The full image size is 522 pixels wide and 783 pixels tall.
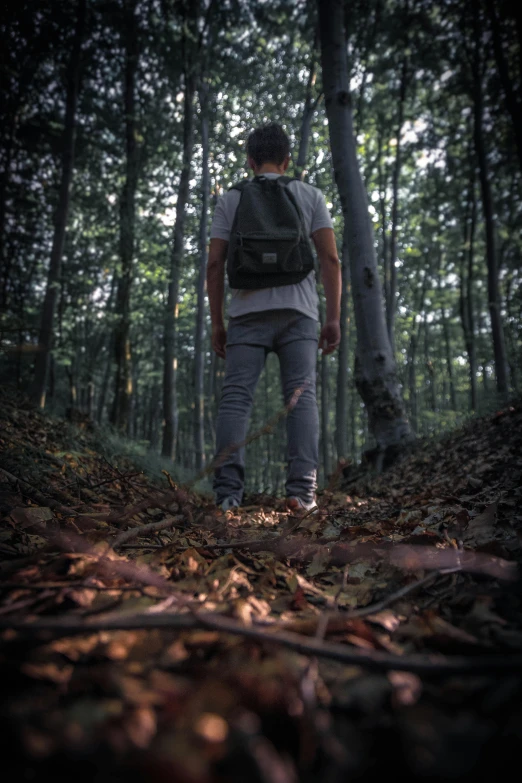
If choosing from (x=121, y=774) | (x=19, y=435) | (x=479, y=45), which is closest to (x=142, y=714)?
(x=121, y=774)

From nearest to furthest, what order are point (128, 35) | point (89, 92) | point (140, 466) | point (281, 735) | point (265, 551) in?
point (281, 735) < point (265, 551) < point (140, 466) < point (128, 35) < point (89, 92)

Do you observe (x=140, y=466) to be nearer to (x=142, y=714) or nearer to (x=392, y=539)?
(x=392, y=539)

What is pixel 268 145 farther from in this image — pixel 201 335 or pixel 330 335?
pixel 201 335

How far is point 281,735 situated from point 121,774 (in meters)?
0.21

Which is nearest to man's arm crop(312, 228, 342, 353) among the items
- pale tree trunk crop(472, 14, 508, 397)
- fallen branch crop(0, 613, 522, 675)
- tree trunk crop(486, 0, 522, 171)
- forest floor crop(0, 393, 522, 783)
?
forest floor crop(0, 393, 522, 783)

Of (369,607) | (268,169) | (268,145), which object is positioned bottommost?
(369,607)

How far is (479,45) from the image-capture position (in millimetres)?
9516

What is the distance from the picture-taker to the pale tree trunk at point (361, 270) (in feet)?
14.0

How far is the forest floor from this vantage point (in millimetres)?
458

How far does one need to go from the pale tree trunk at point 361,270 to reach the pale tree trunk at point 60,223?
404cm

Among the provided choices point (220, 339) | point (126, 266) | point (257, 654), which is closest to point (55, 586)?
point (257, 654)

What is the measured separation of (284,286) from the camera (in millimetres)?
2830

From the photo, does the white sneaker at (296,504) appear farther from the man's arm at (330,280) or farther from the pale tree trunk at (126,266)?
the pale tree trunk at (126,266)

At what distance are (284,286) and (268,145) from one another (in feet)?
3.46
